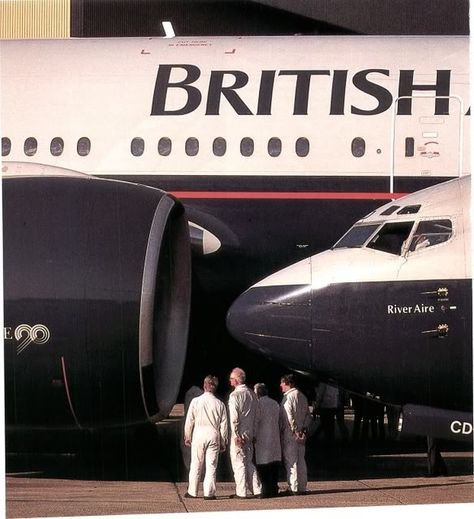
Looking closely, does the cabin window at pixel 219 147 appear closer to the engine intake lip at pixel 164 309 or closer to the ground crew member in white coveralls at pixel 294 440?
the engine intake lip at pixel 164 309

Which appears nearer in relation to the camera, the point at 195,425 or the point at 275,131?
the point at 195,425

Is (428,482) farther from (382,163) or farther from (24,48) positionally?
(24,48)

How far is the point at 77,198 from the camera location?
10.3 m

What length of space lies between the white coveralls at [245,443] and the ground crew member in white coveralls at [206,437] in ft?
0.30

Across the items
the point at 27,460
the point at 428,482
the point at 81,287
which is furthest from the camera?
the point at 27,460

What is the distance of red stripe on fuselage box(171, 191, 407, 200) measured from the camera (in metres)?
11.8

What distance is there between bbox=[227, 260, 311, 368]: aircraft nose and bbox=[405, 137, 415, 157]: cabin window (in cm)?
199

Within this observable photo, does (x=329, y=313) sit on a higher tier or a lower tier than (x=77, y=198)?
lower

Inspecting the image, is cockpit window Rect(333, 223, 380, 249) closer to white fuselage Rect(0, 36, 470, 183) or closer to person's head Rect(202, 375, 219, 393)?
white fuselage Rect(0, 36, 470, 183)

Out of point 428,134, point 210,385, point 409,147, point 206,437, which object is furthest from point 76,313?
point 428,134

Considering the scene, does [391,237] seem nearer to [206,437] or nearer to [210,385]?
[210,385]

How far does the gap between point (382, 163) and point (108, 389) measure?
3912 millimetres


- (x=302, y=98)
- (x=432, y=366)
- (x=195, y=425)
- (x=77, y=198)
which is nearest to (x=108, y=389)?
(x=195, y=425)

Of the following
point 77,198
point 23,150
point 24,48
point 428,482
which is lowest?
point 428,482
